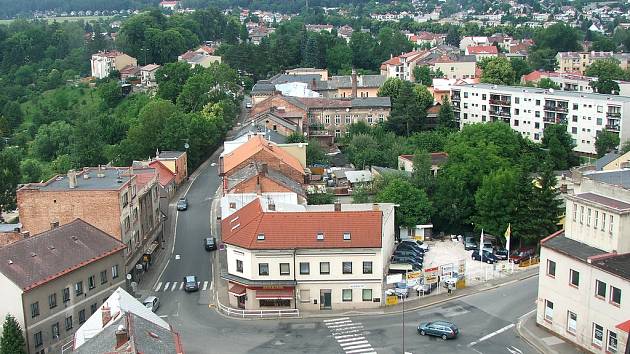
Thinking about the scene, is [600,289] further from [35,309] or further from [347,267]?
[35,309]

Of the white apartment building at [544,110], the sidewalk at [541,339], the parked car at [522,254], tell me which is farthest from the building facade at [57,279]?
the white apartment building at [544,110]

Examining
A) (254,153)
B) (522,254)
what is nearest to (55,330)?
(254,153)

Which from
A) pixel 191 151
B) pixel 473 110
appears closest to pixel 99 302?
pixel 191 151

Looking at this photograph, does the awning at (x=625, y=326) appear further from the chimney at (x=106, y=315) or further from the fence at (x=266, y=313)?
the chimney at (x=106, y=315)

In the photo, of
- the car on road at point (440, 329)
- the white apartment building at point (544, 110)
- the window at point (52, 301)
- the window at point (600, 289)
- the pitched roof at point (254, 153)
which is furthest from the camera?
the white apartment building at point (544, 110)

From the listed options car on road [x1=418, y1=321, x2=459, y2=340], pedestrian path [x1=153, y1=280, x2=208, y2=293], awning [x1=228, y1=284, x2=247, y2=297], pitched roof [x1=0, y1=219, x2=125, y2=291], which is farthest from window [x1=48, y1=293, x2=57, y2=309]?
car on road [x1=418, y1=321, x2=459, y2=340]
